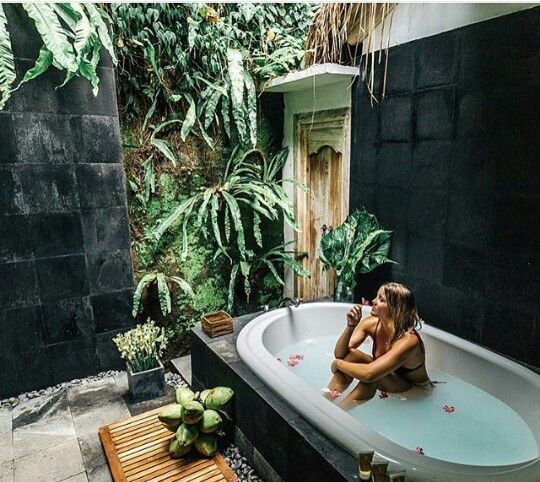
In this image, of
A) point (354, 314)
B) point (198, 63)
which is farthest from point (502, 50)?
point (198, 63)

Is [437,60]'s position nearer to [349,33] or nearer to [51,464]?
[349,33]

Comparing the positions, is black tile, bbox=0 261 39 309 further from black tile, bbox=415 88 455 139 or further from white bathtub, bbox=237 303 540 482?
black tile, bbox=415 88 455 139

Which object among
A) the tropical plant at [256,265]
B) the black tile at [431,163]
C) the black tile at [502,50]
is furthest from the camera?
the tropical plant at [256,265]

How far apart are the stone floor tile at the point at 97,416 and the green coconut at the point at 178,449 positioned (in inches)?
23.3

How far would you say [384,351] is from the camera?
6.82 ft

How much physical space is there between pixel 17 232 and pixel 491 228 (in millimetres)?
2867

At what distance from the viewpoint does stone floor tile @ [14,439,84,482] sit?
6.64ft

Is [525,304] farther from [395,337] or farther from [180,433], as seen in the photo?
[180,433]

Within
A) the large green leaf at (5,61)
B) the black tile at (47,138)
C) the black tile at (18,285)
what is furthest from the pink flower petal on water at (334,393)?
the large green leaf at (5,61)

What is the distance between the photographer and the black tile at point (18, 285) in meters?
2.57

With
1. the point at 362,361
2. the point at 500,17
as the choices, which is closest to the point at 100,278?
the point at 362,361

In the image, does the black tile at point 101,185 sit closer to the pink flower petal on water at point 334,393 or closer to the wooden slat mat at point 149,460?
the wooden slat mat at point 149,460

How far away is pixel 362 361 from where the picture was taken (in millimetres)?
2145

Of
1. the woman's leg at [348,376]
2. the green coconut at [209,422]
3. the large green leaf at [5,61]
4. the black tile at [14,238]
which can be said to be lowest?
the green coconut at [209,422]
